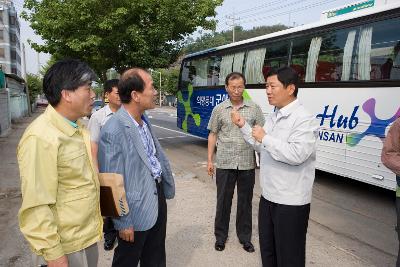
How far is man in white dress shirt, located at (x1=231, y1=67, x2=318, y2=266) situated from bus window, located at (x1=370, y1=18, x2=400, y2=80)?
3.69m

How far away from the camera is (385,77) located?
5.65 metres

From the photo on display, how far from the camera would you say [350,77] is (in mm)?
6238

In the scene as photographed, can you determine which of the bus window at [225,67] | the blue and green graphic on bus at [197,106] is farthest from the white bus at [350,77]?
the blue and green graphic on bus at [197,106]

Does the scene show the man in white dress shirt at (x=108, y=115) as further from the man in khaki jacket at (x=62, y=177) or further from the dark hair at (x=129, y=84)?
the man in khaki jacket at (x=62, y=177)

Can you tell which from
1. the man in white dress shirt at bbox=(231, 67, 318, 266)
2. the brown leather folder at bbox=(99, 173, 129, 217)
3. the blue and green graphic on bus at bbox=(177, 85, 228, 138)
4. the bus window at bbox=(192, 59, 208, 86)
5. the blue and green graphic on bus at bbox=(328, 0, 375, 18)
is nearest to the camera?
the brown leather folder at bbox=(99, 173, 129, 217)

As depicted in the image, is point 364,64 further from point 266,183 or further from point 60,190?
point 60,190

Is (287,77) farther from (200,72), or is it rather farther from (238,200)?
(200,72)

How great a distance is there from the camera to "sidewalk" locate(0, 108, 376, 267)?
3689 mm

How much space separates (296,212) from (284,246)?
0.92 ft

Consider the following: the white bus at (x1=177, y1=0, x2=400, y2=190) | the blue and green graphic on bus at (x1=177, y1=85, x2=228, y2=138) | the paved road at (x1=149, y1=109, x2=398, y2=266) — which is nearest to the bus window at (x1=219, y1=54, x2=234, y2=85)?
the blue and green graphic on bus at (x1=177, y1=85, x2=228, y2=138)

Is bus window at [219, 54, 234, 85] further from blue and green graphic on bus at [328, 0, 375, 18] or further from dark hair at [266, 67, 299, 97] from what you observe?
dark hair at [266, 67, 299, 97]

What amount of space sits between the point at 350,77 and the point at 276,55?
2229 mm

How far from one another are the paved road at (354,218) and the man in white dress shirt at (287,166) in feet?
5.11

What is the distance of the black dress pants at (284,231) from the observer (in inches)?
103
